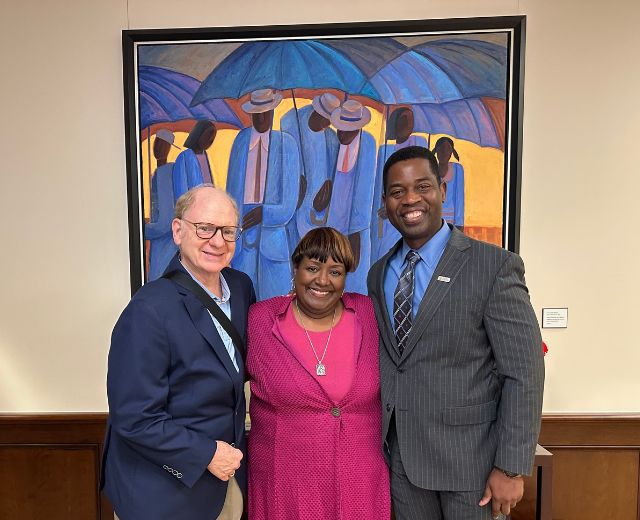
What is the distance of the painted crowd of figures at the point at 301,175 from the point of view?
2043mm

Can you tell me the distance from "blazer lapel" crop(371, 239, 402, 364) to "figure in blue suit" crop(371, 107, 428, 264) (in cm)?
55

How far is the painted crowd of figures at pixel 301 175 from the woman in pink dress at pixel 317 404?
666 mm

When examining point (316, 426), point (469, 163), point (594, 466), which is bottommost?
point (594, 466)

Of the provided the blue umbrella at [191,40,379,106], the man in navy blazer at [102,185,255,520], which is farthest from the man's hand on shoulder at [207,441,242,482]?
the blue umbrella at [191,40,379,106]

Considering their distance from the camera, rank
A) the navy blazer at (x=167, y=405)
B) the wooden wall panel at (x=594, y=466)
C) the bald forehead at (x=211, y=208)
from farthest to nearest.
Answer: the wooden wall panel at (x=594, y=466), the bald forehead at (x=211, y=208), the navy blazer at (x=167, y=405)

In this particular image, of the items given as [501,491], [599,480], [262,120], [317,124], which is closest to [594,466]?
[599,480]

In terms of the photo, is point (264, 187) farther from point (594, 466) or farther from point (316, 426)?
point (594, 466)

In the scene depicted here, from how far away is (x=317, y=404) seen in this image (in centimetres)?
134

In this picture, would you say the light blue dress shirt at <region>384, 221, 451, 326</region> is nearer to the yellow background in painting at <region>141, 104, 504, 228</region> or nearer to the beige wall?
the yellow background in painting at <region>141, 104, 504, 228</region>

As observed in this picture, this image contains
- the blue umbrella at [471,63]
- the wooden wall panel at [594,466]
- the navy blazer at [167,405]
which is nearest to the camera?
the navy blazer at [167,405]

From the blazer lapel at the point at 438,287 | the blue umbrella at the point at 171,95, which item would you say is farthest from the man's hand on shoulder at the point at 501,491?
the blue umbrella at the point at 171,95

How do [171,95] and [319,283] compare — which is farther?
[171,95]

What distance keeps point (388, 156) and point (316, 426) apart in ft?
4.06

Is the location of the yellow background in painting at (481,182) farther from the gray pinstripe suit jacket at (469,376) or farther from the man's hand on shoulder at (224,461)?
the man's hand on shoulder at (224,461)
